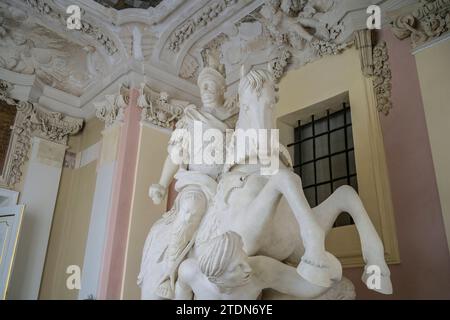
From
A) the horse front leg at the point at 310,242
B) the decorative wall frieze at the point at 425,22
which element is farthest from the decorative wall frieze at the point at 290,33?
the horse front leg at the point at 310,242

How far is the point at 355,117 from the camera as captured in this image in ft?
13.2

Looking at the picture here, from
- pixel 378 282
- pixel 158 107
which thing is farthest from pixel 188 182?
pixel 158 107

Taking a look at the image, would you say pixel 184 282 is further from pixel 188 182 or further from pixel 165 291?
pixel 188 182

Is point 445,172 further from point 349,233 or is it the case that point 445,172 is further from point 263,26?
point 263,26

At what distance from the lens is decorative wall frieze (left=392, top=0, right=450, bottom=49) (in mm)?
3445

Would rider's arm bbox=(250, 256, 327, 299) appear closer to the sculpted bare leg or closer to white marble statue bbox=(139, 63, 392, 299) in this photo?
white marble statue bbox=(139, 63, 392, 299)

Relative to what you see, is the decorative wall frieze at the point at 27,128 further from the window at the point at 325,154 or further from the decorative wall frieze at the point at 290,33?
the window at the point at 325,154

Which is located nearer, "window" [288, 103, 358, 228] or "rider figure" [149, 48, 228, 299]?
"rider figure" [149, 48, 228, 299]

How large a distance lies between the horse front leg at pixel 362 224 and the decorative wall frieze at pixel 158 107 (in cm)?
366

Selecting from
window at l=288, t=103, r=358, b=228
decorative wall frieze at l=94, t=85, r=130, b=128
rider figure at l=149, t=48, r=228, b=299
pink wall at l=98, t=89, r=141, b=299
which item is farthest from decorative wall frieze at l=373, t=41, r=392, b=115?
decorative wall frieze at l=94, t=85, r=130, b=128

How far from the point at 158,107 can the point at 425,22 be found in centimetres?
318

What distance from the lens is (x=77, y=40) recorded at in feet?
19.2

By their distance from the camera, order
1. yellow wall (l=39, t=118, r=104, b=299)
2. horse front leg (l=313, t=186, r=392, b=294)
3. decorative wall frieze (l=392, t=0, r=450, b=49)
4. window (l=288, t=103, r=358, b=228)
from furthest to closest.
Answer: yellow wall (l=39, t=118, r=104, b=299) → window (l=288, t=103, r=358, b=228) → decorative wall frieze (l=392, t=0, r=450, b=49) → horse front leg (l=313, t=186, r=392, b=294)

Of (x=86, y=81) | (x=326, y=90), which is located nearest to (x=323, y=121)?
(x=326, y=90)
